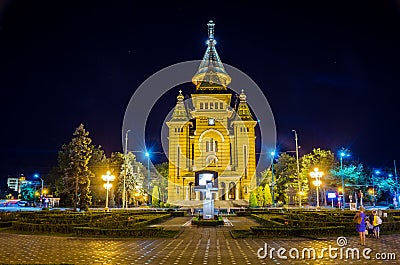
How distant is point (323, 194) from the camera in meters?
68.6

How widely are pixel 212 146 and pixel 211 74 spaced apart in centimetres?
1501

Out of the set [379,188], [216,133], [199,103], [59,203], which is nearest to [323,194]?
[379,188]

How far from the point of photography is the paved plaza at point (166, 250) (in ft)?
44.8

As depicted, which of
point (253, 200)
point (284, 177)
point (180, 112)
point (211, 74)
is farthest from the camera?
point (284, 177)

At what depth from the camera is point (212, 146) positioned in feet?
225

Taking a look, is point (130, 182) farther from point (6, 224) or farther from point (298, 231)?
point (298, 231)

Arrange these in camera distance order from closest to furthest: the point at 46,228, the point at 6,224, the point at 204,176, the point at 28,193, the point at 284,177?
the point at 46,228 → the point at 6,224 → the point at 204,176 → the point at 284,177 → the point at 28,193

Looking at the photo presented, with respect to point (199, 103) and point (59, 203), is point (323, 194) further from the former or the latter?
point (59, 203)

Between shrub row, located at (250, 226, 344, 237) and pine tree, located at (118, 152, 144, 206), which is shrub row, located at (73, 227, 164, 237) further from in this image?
pine tree, located at (118, 152, 144, 206)

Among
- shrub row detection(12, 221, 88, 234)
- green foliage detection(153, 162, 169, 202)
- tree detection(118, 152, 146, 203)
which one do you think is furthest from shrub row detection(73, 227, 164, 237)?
green foliage detection(153, 162, 169, 202)

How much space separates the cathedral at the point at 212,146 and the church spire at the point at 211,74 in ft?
0.79

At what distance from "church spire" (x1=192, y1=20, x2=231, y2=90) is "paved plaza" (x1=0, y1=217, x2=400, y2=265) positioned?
52.6 metres

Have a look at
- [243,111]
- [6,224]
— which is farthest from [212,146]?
[6,224]

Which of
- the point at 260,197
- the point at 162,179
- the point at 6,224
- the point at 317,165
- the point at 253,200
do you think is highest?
the point at 317,165
